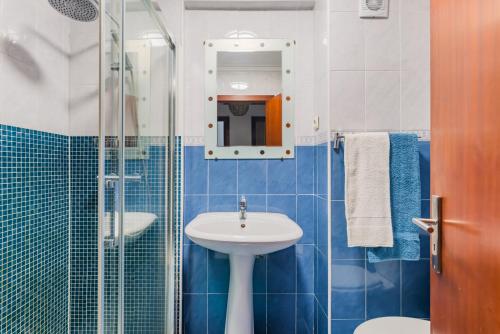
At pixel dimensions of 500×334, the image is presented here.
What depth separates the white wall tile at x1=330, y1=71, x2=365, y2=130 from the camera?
1570mm

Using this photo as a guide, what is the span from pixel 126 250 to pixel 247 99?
1.09 m

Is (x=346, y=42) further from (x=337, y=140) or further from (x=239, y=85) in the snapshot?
(x=239, y=85)

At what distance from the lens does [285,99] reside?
1.88 metres

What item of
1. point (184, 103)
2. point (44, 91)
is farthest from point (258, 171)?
point (44, 91)

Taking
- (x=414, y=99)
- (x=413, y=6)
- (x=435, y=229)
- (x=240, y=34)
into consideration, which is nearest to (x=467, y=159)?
(x=435, y=229)

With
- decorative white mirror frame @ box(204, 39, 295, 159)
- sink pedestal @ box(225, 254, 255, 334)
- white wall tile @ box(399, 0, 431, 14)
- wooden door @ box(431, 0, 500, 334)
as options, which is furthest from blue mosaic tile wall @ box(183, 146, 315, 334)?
wooden door @ box(431, 0, 500, 334)

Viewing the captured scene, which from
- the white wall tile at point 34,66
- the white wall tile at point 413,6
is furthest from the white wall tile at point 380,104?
the white wall tile at point 34,66

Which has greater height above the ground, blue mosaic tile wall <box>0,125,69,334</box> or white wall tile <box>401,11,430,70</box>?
white wall tile <box>401,11,430,70</box>

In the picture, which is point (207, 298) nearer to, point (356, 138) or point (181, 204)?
point (181, 204)

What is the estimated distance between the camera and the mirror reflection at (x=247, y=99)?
1850mm

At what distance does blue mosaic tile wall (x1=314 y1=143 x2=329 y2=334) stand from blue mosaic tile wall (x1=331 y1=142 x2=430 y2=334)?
2.3 inches

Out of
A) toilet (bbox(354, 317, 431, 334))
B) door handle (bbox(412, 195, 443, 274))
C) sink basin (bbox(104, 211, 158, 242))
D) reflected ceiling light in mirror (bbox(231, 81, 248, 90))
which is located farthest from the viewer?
reflected ceiling light in mirror (bbox(231, 81, 248, 90))

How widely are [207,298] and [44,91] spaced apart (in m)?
1.43

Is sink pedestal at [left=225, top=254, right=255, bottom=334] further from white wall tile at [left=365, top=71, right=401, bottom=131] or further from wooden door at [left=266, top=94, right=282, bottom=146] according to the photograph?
white wall tile at [left=365, top=71, right=401, bottom=131]
